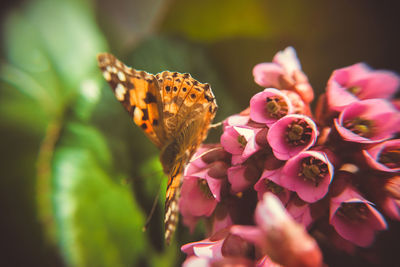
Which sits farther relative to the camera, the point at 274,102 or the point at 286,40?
the point at 286,40

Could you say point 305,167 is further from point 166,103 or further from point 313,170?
point 166,103

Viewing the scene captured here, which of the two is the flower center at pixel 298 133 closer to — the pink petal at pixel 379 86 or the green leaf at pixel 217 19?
the pink petal at pixel 379 86

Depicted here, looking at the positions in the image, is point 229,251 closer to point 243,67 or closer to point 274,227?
point 274,227

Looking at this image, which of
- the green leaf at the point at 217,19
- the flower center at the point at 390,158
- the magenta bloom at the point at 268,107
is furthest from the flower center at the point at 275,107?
the green leaf at the point at 217,19

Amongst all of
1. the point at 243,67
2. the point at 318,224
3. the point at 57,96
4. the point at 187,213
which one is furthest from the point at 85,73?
the point at 318,224

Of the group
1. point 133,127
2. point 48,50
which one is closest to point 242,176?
point 133,127

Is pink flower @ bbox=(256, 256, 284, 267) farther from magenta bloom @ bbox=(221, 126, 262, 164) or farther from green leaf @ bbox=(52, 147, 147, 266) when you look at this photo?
green leaf @ bbox=(52, 147, 147, 266)
